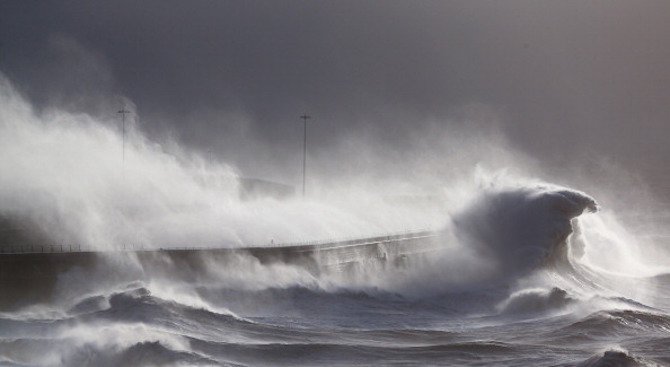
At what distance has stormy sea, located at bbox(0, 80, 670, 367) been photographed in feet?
69.4

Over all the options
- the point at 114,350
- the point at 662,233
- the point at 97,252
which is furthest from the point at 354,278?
the point at 662,233

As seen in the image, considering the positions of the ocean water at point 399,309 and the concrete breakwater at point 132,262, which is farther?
the concrete breakwater at point 132,262

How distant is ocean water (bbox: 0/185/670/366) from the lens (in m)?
20.6

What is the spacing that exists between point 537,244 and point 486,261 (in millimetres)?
2241

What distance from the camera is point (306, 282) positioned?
31.3 meters

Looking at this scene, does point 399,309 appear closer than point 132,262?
No

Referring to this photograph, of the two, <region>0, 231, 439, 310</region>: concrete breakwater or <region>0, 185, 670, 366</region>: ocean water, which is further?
<region>0, 231, 439, 310</region>: concrete breakwater

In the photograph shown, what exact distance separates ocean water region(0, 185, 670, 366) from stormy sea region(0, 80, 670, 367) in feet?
0.23

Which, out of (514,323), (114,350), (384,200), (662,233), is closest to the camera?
(114,350)

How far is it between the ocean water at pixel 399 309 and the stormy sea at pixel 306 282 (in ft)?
0.23

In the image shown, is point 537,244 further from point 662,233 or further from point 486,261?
point 662,233

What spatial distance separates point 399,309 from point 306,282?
11.9ft

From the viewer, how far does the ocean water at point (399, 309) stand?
810 inches

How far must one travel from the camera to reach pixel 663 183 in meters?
140
